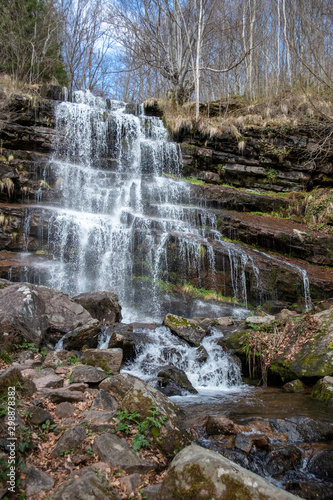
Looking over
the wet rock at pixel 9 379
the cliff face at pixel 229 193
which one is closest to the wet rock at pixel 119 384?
the wet rock at pixel 9 379

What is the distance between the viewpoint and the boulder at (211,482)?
2.20 metres

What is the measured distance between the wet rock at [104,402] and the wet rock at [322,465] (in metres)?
2.24

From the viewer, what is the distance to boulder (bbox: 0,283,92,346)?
5477mm

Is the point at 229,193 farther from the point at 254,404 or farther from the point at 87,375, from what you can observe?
the point at 87,375

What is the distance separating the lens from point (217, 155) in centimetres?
1677

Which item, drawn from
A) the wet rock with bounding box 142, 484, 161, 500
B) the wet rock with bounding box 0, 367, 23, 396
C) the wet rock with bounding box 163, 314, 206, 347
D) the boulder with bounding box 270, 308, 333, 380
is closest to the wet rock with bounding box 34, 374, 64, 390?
the wet rock with bounding box 0, 367, 23, 396

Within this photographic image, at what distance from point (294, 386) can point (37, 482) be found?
4563 millimetres

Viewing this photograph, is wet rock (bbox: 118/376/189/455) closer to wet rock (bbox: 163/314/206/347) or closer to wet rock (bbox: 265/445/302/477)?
wet rock (bbox: 265/445/302/477)

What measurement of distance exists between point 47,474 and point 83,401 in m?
1.09

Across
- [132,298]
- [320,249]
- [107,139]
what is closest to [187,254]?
[132,298]

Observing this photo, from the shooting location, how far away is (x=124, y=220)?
38.9 ft

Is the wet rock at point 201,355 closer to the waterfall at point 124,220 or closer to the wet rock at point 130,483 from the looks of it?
the waterfall at point 124,220

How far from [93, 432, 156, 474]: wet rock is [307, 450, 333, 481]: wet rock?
5.86ft

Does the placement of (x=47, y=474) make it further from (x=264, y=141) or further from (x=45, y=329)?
(x=264, y=141)
